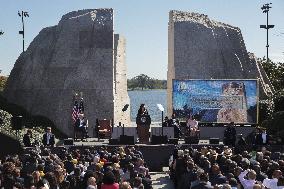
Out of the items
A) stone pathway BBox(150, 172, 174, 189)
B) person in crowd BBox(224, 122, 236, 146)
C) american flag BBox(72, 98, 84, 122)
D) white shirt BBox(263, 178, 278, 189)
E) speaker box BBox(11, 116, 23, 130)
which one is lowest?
stone pathway BBox(150, 172, 174, 189)

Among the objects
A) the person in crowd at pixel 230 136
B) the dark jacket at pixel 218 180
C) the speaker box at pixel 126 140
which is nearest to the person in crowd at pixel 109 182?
the dark jacket at pixel 218 180

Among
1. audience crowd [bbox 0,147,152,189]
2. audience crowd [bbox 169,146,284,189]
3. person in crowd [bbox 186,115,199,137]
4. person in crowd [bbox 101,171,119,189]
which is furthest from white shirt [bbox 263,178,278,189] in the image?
person in crowd [bbox 186,115,199,137]

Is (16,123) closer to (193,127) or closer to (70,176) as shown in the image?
(193,127)

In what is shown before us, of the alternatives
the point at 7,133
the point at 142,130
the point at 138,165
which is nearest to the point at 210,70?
the point at 142,130

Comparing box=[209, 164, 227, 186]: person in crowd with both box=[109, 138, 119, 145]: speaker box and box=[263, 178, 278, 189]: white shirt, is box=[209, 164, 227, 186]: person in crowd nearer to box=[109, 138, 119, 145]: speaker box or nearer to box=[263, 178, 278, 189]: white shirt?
box=[263, 178, 278, 189]: white shirt

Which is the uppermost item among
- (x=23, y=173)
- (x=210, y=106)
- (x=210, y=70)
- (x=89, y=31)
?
(x=89, y=31)

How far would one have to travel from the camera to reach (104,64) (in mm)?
39125

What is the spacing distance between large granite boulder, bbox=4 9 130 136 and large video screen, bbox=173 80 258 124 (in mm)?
5908

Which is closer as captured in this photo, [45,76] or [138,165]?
[138,165]

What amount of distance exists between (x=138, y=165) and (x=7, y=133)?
14.9 metres

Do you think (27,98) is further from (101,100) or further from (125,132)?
(125,132)

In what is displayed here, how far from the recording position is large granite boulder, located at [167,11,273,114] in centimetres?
4034

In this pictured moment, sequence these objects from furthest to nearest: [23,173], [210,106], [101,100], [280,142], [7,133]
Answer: [101,100], [210,106], [7,133], [280,142], [23,173]

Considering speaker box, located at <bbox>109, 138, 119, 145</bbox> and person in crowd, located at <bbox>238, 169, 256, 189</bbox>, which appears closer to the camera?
person in crowd, located at <bbox>238, 169, 256, 189</bbox>
